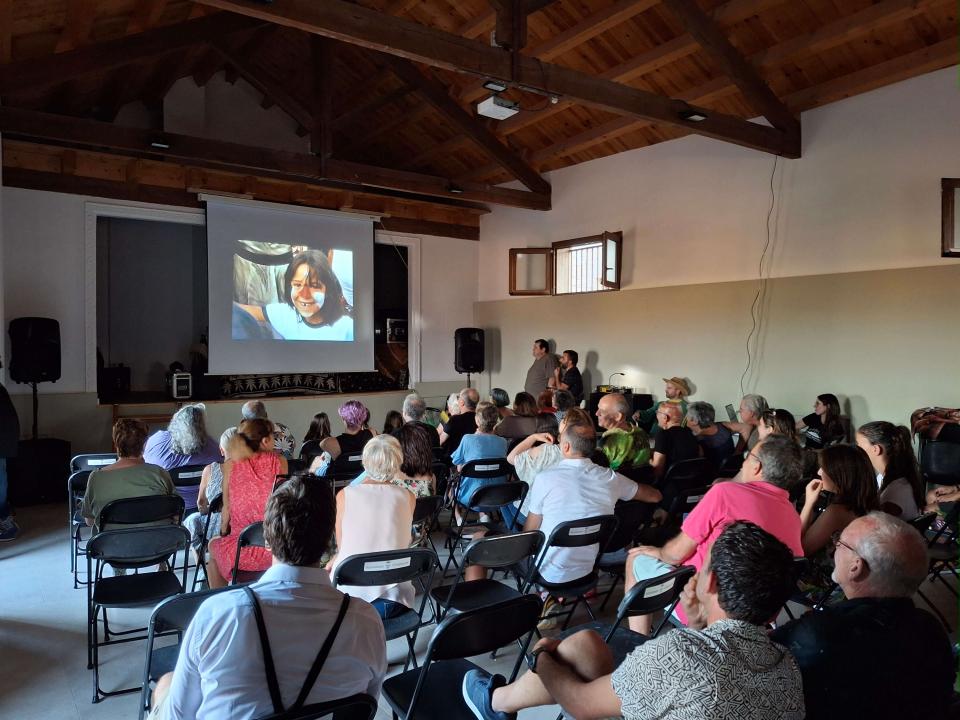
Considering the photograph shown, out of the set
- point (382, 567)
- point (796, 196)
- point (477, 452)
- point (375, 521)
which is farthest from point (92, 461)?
point (796, 196)

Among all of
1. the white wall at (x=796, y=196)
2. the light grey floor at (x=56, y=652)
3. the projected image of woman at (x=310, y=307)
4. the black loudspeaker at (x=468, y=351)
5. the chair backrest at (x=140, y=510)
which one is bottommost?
the light grey floor at (x=56, y=652)

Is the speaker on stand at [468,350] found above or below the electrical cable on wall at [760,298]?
below

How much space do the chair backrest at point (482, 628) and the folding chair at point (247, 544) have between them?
128 cm

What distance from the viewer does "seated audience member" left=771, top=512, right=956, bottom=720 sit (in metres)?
1.44

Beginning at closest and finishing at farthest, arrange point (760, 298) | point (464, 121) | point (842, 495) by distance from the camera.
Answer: point (842, 495)
point (760, 298)
point (464, 121)

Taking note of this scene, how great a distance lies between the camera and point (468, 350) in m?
10.4

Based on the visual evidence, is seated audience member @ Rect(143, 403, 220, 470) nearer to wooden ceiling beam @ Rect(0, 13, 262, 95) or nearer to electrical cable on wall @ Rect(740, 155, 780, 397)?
wooden ceiling beam @ Rect(0, 13, 262, 95)

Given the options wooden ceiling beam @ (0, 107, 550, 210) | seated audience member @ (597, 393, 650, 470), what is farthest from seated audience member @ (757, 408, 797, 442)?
wooden ceiling beam @ (0, 107, 550, 210)

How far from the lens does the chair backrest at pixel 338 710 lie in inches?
55.4

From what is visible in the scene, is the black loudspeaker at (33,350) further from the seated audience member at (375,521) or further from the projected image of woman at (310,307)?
the seated audience member at (375,521)

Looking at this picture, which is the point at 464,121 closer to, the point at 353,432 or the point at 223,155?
the point at 223,155

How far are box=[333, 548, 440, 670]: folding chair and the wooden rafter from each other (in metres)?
3.37

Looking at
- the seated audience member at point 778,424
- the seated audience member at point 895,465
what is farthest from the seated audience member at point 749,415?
the seated audience member at point 895,465

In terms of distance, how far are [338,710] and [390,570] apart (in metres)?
1.01
